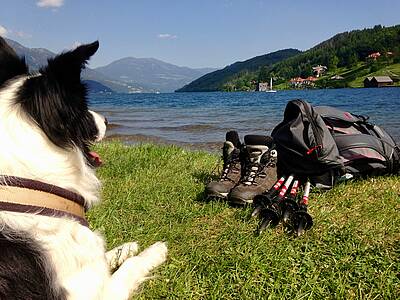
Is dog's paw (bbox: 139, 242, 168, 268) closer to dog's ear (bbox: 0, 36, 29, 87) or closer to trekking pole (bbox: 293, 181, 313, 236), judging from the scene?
trekking pole (bbox: 293, 181, 313, 236)

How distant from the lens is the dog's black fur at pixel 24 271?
5.73ft

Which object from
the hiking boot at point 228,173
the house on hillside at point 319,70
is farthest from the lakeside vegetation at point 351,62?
the hiking boot at point 228,173

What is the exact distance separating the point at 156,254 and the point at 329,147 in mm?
2013

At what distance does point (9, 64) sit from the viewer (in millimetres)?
2215

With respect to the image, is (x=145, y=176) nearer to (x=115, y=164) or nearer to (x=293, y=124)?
(x=115, y=164)

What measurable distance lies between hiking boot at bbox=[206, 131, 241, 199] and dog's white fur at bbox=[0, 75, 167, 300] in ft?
5.88

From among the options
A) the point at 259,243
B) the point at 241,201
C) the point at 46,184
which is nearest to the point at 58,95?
the point at 46,184

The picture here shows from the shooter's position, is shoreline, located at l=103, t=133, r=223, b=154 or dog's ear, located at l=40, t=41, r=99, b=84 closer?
dog's ear, located at l=40, t=41, r=99, b=84

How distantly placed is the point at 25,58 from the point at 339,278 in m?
2.40

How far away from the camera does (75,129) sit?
2.13m

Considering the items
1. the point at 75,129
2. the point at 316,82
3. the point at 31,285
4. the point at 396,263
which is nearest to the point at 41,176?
the point at 75,129

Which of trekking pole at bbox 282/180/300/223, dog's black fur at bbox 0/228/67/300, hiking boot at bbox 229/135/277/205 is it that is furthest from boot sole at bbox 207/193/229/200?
dog's black fur at bbox 0/228/67/300

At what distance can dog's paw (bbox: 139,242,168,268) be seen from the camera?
2.91 m

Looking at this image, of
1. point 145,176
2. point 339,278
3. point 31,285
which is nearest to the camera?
point 31,285
